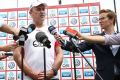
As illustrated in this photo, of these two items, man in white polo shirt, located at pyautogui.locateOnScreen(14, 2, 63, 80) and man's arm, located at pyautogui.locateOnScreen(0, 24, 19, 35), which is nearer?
man's arm, located at pyautogui.locateOnScreen(0, 24, 19, 35)

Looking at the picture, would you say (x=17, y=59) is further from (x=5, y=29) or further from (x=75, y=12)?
(x=75, y=12)

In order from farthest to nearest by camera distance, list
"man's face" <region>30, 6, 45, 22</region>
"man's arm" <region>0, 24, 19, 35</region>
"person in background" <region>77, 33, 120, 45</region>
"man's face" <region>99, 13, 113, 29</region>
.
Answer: "man's face" <region>99, 13, 113, 29</region>, "man's face" <region>30, 6, 45, 22</region>, "person in background" <region>77, 33, 120, 45</region>, "man's arm" <region>0, 24, 19, 35</region>

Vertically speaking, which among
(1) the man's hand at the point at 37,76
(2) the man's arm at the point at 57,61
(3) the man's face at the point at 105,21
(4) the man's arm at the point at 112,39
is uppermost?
(3) the man's face at the point at 105,21

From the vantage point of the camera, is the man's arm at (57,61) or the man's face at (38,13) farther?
the man's face at (38,13)

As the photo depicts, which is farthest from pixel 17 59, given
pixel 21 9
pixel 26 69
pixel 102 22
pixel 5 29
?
pixel 21 9

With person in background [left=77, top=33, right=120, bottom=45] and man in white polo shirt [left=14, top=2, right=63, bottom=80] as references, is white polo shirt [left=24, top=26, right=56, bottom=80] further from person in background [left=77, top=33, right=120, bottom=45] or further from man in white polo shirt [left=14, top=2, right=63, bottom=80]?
person in background [left=77, top=33, right=120, bottom=45]

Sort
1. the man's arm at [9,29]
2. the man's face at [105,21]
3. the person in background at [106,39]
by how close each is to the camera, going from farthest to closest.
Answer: the man's face at [105,21] < the person in background at [106,39] < the man's arm at [9,29]

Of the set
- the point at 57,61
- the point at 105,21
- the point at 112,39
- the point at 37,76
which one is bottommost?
the point at 37,76

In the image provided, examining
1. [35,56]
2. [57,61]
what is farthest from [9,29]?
[57,61]

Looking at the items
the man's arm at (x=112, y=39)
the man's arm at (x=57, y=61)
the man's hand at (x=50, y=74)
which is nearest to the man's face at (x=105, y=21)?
the man's arm at (x=112, y=39)

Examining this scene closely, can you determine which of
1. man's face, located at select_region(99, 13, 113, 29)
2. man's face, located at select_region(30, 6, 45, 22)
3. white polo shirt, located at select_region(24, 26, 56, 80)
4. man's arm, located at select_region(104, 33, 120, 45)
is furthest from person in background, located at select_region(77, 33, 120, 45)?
man's face, located at select_region(30, 6, 45, 22)

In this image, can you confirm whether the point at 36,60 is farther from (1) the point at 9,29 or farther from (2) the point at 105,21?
(2) the point at 105,21

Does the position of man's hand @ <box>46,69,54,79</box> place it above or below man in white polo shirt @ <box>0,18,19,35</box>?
below

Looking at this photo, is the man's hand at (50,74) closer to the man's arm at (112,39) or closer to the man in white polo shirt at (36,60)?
the man in white polo shirt at (36,60)
